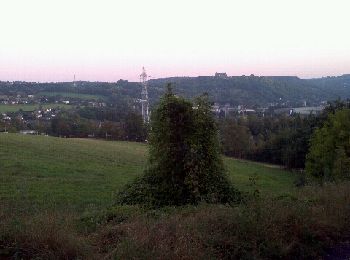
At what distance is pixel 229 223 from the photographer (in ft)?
25.9

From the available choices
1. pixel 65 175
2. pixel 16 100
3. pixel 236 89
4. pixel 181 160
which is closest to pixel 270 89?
→ pixel 236 89

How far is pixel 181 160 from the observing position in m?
16.3

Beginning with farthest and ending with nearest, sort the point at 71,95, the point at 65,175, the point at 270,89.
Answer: the point at 270,89 < the point at 71,95 < the point at 65,175

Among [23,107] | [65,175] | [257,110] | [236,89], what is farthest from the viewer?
[236,89]

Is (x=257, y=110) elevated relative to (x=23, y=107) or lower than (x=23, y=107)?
lower

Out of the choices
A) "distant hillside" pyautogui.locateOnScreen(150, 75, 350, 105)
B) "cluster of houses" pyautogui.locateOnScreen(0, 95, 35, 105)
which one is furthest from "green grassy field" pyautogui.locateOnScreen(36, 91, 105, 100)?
"distant hillside" pyautogui.locateOnScreen(150, 75, 350, 105)

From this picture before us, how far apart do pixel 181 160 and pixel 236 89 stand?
105m

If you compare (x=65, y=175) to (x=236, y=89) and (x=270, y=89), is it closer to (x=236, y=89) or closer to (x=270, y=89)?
(x=236, y=89)

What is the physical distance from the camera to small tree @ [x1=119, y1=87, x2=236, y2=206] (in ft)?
52.2

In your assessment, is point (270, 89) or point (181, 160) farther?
point (270, 89)

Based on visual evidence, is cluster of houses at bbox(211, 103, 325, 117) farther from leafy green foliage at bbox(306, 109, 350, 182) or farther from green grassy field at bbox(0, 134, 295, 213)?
leafy green foliage at bbox(306, 109, 350, 182)

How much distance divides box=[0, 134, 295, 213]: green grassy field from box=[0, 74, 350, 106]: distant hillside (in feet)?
184

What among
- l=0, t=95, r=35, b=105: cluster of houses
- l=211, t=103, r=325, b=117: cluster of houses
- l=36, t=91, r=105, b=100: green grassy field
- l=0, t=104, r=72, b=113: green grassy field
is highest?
l=36, t=91, r=105, b=100: green grassy field

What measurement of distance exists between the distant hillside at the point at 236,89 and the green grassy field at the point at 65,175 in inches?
2209
